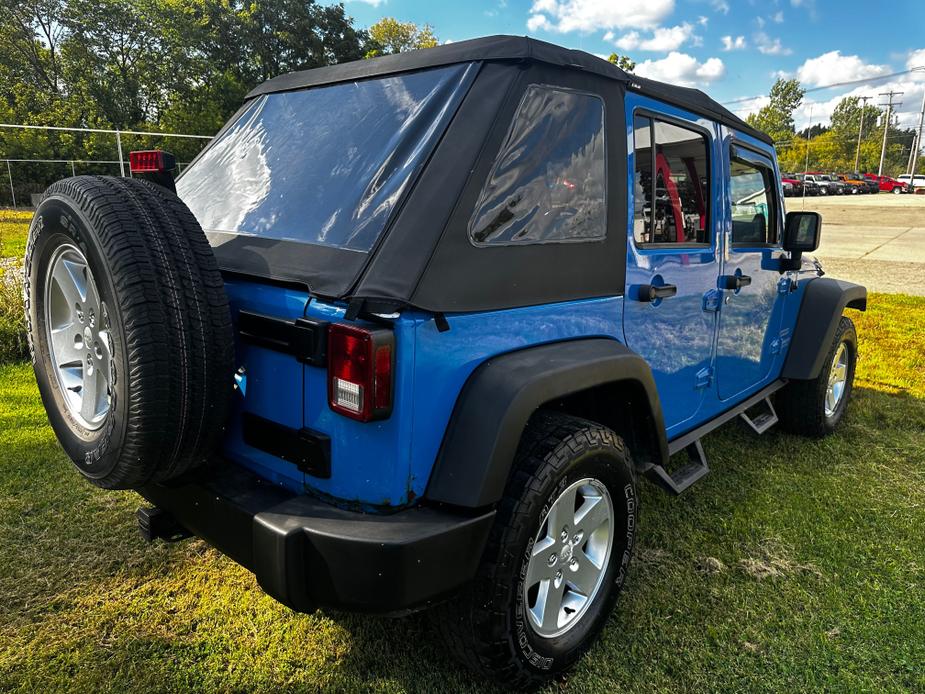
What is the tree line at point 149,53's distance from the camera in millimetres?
35031

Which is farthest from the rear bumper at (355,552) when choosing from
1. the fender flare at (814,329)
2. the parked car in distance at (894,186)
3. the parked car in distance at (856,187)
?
the parked car in distance at (894,186)

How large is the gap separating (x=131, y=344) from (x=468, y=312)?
0.90 metres

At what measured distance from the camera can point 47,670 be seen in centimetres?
214

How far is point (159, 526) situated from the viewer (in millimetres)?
2201

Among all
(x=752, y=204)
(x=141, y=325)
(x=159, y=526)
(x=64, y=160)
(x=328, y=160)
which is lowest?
(x=159, y=526)

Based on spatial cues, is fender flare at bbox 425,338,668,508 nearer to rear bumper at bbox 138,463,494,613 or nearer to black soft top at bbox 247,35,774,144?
rear bumper at bbox 138,463,494,613

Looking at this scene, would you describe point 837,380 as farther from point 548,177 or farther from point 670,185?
point 548,177

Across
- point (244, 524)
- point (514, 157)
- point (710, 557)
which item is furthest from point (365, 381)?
point (710, 557)

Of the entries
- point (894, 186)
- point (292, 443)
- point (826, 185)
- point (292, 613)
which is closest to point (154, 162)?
point (292, 443)

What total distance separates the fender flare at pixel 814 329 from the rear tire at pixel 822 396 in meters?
0.15

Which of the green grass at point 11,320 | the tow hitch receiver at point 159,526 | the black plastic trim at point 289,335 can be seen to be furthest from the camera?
the green grass at point 11,320

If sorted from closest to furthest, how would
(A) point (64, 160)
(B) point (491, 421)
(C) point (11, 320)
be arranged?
(B) point (491, 421)
(C) point (11, 320)
(A) point (64, 160)

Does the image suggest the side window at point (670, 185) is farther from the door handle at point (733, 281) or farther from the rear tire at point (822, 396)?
the rear tire at point (822, 396)

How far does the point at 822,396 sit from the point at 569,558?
2862 millimetres
